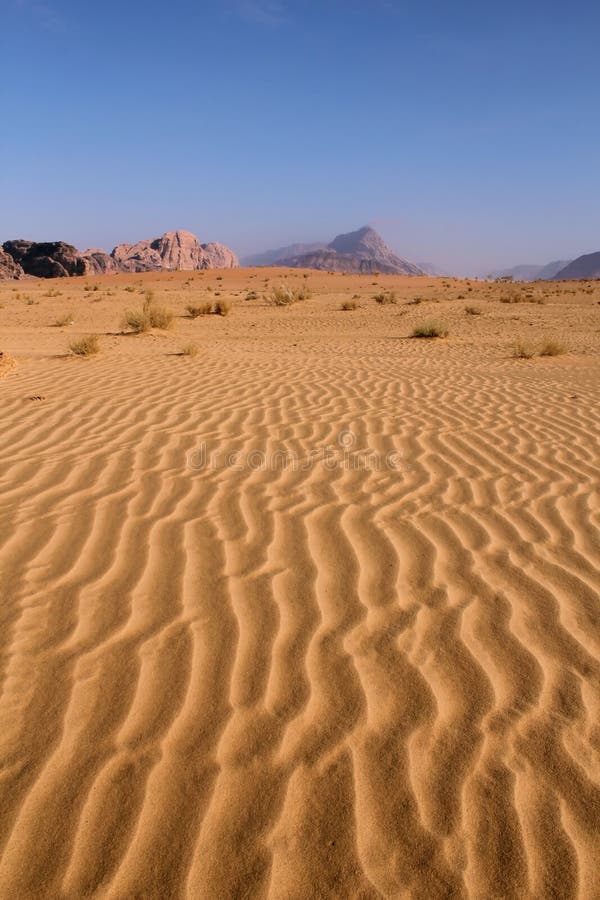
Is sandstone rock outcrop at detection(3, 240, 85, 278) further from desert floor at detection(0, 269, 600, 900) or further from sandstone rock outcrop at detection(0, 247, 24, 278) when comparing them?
desert floor at detection(0, 269, 600, 900)

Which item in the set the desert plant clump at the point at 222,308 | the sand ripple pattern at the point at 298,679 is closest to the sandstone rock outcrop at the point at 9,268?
the desert plant clump at the point at 222,308

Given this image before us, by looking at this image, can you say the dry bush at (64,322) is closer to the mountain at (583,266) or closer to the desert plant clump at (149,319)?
the desert plant clump at (149,319)

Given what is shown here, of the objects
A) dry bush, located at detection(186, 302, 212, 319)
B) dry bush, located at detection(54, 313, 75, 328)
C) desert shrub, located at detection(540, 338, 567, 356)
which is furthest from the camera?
dry bush, located at detection(186, 302, 212, 319)

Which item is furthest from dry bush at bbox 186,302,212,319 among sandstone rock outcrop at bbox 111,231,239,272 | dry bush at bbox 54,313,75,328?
sandstone rock outcrop at bbox 111,231,239,272

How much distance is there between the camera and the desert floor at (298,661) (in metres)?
1.39

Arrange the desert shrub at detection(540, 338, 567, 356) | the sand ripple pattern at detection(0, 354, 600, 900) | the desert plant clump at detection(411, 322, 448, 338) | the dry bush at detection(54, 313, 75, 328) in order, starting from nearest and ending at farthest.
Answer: the sand ripple pattern at detection(0, 354, 600, 900) → the desert shrub at detection(540, 338, 567, 356) → the desert plant clump at detection(411, 322, 448, 338) → the dry bush at detection(54, 313, 75, 328)

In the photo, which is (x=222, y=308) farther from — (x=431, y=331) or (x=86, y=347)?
(x=86, y=347)

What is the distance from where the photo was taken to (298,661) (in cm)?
201

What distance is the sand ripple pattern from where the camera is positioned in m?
1.39

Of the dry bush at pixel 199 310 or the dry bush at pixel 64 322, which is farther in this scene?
the dry bush at pixel 199 310

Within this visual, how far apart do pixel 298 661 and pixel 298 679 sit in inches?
3.6

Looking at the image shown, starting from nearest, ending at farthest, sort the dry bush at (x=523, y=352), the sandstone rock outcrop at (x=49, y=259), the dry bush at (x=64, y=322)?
the dry bush at (x=523, y=352) < the dry bush at (x=64, y=322) < the sandstone rock outcrop at (x=49, y=259)

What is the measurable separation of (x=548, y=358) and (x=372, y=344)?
3.66m

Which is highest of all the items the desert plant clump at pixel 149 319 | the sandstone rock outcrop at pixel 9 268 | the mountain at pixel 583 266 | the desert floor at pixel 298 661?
the desert floor at pixel 298 661
